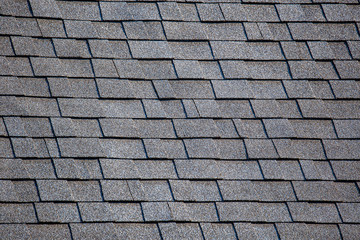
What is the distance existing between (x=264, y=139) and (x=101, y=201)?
1.26 meters

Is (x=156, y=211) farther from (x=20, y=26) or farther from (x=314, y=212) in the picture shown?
(x=20, y=26)

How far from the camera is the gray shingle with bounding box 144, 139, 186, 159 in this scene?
3254 mm

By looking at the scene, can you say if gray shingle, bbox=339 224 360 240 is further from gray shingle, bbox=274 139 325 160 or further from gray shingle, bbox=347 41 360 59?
gray shingle, bbox=347 41 360 59

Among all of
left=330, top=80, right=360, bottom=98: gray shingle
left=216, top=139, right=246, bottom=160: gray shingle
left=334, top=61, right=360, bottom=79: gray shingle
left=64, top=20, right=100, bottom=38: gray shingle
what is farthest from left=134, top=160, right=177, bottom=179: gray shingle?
left=334, top=61, right=360, bottom=79: gray shingle

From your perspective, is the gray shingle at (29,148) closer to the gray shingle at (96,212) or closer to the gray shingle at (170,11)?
the gray shingle at (96,212)

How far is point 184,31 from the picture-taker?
355 centimetres

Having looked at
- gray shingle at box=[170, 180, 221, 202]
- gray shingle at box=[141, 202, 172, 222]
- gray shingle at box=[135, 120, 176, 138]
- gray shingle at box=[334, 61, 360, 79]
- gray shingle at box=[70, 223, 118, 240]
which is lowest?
gray shingle at box=[70, 223, 118, 240]

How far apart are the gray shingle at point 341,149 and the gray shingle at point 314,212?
0.38 meters

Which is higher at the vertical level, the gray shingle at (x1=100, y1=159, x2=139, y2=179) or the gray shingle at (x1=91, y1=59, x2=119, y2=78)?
the gray shingle at (x1=91, y1=59, x2=119, y2=78)

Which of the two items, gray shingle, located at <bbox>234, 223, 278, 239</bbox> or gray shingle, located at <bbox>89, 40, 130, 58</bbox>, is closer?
gray shingle, located at <bbox>234, 223, 278, 239</bbox>

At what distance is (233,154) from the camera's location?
335cm

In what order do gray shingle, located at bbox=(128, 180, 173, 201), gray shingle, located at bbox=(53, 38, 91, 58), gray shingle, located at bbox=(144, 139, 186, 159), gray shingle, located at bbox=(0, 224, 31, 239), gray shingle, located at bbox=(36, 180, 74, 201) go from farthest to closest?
gray shingle, located at bbox=(53, 38, 91, 58) → gray shingle, located at bbox=(144, 139, 186, 159) → gray shingle, located at bbox=(128, 180, 173, 201) → gray shingle, located at bbox=(36, 180, 74, 201) → gray shingle, located at bbox=(0, 224, 31, 239)

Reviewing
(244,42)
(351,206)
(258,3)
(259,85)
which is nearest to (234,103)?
(259,85)

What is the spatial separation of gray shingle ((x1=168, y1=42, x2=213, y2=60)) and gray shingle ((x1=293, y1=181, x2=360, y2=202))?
1.17 m
